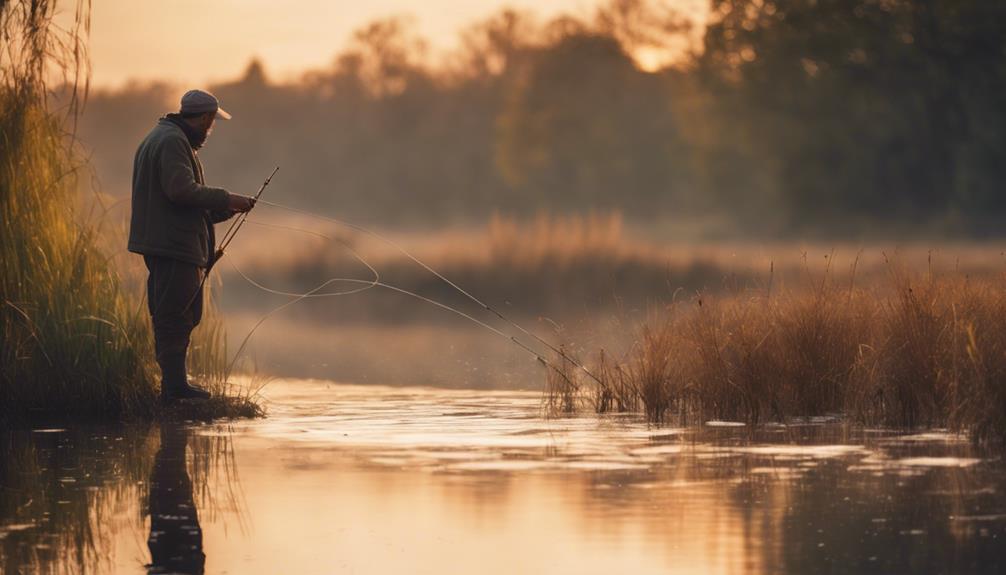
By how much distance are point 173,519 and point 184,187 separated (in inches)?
138

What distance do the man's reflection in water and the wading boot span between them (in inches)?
40.0

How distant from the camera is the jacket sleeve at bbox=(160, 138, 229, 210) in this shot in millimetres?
10984

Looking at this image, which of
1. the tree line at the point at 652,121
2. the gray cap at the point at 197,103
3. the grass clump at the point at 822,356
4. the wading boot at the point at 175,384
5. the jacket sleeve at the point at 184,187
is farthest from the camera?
the tree line at the point at 652,121

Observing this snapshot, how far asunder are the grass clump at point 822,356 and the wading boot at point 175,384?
8.82 ft

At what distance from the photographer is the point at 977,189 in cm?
5122

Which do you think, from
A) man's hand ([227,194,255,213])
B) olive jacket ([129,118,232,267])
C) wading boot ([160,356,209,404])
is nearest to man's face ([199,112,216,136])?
olive jacket ([129,118,232,267])

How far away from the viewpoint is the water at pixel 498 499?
696cm

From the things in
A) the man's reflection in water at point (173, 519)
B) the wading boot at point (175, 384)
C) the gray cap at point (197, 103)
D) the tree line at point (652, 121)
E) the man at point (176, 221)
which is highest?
the tree line at point (652, 121)

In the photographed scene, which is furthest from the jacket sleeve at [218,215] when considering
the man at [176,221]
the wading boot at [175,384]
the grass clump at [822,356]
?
the grass clump at [822,356]

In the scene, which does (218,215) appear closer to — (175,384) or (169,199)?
(169,199)

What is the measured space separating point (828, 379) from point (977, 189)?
1617 inches

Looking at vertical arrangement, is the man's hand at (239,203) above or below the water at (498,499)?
above

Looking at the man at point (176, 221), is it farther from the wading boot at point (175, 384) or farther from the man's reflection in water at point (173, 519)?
the man's reflection in water at point (173, 519)

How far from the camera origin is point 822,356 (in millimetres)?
11719
